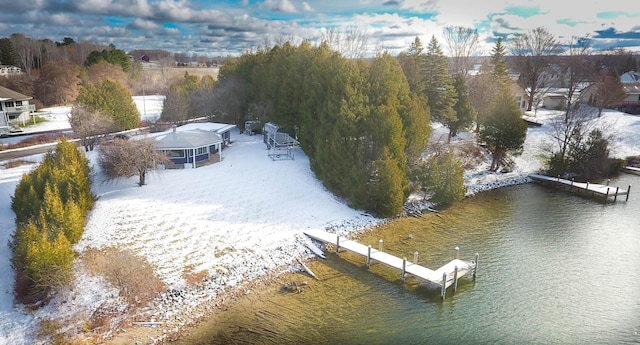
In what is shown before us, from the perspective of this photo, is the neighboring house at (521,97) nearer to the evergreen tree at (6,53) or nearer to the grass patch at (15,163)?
the grass patch at (15,163)

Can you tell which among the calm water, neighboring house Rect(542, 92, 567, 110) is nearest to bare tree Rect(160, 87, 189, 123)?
the calm water

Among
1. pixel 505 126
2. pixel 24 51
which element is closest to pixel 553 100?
pixel 505 126

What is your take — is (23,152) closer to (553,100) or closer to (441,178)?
(441,178)

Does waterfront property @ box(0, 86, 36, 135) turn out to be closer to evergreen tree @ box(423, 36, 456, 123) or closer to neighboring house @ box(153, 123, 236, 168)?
neighboring house @ box(153, 123, 236, 168)

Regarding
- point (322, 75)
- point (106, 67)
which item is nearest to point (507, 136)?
→ point (322, 75)

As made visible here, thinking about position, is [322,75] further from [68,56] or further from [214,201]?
[68,56]
